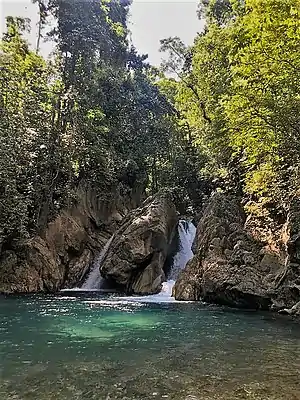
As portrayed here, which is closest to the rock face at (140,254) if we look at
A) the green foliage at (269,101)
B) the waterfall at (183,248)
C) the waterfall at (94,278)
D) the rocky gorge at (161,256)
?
the rocky gorge at (161,256)

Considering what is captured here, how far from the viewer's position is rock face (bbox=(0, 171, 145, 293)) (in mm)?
19359

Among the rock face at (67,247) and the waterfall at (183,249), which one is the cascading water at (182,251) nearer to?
the waterfall at (183,249)

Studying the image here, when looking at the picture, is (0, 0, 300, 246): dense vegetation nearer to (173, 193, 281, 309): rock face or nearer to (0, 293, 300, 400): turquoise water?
(173, 193, 281, 309): rock face

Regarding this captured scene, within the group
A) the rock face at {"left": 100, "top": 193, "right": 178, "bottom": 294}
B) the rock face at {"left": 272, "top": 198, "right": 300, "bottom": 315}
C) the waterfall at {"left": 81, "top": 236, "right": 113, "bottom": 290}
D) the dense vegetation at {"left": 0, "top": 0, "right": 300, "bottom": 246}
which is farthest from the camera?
the waterfall at {"left": 81, "top": 236, "right": 113, "bottom": 290}

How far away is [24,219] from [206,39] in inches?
623

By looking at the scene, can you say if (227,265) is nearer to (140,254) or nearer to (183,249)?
(140,254)

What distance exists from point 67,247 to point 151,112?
51.5 ft

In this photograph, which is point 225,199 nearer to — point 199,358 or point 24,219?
point 24,219

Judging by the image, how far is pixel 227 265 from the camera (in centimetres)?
1549

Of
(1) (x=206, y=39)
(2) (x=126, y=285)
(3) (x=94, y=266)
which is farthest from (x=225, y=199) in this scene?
(1) (x=206, y=39)

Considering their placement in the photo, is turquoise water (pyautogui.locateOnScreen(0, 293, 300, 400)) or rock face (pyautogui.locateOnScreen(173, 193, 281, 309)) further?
rock face (pyautogui.locateOnScreen(173, 193, 281, 309))

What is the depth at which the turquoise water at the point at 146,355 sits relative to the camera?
543 centimetres

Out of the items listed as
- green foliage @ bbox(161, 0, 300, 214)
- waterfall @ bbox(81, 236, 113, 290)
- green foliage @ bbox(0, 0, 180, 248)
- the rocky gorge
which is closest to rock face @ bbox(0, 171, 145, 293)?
the rocky gorge

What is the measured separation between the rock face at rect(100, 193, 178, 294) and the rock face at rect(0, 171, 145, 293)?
2.20 m
